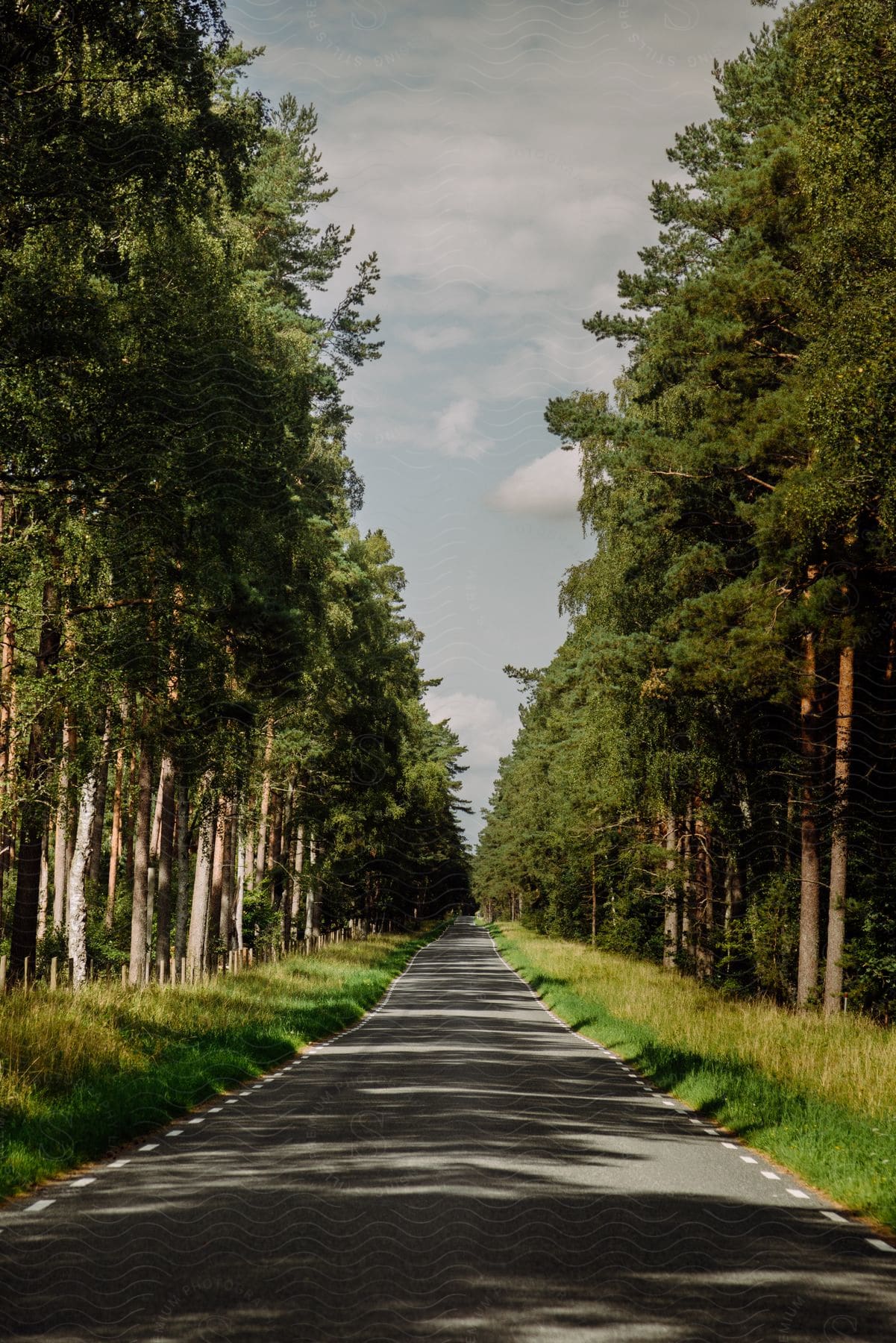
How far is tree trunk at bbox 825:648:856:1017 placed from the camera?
21469mm

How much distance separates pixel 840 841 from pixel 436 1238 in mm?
16017

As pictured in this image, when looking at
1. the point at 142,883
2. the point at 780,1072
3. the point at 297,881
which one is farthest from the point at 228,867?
the point at 780,1072

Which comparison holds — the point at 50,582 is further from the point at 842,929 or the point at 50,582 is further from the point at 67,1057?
the point at 842,929

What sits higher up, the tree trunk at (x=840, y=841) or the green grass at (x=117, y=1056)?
the tree trunk at (x=840, y=841)

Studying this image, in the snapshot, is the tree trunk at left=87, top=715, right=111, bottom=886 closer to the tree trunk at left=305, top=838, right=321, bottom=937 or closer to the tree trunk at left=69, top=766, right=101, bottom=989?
the tree trunk at left=69, top=766, right=101, bottom=989

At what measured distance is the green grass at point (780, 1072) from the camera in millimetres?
9984

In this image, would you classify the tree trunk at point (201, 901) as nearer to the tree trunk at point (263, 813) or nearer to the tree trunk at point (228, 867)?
the tree trunk at point (228, 867)

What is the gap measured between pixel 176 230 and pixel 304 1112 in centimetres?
1233

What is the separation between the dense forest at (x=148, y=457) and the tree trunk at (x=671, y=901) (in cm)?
1043

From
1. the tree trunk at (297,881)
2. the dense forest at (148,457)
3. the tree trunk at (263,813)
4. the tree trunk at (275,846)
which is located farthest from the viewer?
the tree trunk at (275,846)

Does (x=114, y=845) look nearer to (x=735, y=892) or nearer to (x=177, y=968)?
(x=177, y=968)

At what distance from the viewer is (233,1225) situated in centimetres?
736

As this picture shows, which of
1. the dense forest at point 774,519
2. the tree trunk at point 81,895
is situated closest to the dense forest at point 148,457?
the tree trunk at point 81,895

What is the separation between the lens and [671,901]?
3428 centimetres
